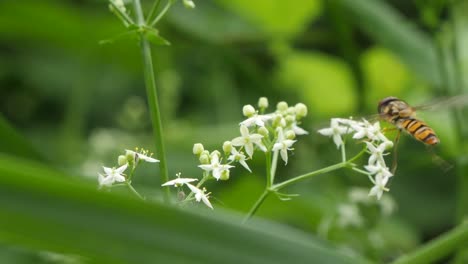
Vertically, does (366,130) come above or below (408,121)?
below

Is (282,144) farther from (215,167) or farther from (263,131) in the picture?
(215,167)

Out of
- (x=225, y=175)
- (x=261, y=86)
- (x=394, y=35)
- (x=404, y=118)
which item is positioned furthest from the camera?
(x=261, y=86)

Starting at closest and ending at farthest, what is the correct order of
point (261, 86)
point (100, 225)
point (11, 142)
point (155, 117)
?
point (100, 225)
point (155, 117)
point (11, 142)
point (261, 86)

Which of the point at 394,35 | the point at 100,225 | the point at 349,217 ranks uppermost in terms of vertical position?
the point at 394,35

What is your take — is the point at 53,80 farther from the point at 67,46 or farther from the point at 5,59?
the point at 67,46

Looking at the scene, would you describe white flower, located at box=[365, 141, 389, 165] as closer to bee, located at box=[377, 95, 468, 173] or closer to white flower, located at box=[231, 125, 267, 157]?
bee, located at box=[377, 95, 468, 173]

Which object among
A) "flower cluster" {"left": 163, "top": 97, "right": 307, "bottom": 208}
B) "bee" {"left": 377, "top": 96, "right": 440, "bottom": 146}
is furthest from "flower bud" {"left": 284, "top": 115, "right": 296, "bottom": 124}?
"bee" {"left": 377, "top": 96, "right": 440, "bottom": 146}

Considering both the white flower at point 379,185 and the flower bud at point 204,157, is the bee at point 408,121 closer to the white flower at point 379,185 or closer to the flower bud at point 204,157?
the white flower at point 379,185

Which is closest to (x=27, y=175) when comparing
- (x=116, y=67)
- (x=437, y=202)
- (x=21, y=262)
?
(x=21, y=262)

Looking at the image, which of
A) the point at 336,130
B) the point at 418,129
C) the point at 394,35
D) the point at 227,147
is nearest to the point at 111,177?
the point at 227,147
